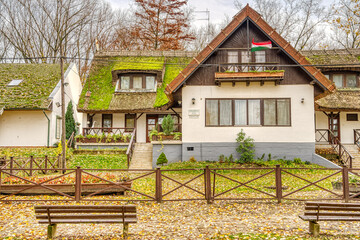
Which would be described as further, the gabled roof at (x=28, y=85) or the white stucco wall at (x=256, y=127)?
the gabled roof at (x=28, y=85)

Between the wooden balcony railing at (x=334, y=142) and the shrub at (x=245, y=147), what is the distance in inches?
200

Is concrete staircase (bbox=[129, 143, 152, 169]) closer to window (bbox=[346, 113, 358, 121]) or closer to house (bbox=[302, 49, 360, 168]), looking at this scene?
house (bbox=[302, 49, 360, 168])

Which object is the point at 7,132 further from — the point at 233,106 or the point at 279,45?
the point at 279,45

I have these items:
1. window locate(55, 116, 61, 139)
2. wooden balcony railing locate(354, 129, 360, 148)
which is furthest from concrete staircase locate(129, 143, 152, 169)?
wooden balcony railing locate(354, 129, 360, 148)

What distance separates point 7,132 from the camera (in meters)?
20.6

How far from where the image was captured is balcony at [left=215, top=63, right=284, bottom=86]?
15680 mm

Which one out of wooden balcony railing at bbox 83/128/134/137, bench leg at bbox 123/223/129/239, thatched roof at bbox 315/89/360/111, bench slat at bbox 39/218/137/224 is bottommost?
bench leg at bbox 123/223/129/239

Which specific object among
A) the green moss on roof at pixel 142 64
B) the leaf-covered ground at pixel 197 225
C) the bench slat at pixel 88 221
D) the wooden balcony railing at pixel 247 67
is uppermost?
the green moss on roof at pixel 142 64

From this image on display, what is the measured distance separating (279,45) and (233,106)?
13.1 ft

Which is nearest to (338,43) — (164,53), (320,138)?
(320,138)

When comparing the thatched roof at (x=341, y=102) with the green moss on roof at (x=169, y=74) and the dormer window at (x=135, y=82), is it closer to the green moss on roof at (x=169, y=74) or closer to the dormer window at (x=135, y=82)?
the green moss on roof at (x=169, y=74)

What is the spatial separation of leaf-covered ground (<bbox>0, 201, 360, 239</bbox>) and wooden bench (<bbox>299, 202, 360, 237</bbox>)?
298mm

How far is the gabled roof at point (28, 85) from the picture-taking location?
20.1m

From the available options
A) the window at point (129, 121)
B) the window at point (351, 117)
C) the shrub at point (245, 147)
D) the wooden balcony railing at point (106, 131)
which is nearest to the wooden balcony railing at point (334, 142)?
the window at point (351, 117)
